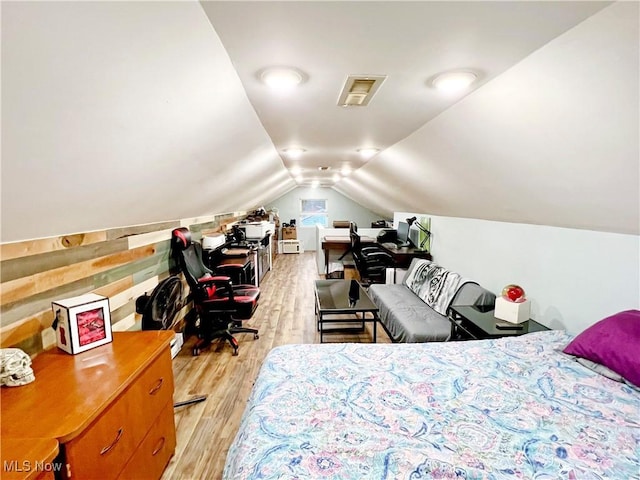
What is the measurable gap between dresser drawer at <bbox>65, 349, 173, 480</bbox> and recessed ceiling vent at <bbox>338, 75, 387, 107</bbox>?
5.71 feet

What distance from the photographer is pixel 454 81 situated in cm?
152

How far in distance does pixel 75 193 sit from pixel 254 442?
1319 mm

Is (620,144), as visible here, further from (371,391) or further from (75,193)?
(75,193)

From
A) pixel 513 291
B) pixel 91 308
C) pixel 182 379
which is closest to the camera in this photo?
pixel 91 308

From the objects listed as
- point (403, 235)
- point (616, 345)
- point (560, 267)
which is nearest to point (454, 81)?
point (616, 345)

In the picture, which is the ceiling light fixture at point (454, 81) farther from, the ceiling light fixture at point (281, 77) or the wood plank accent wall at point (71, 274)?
the wood plank accent wall at point (71, 274)

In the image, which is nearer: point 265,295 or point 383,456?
point 383,456

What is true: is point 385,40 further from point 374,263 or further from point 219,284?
point 374,263

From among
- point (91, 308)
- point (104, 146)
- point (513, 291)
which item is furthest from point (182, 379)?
point (513, 291)

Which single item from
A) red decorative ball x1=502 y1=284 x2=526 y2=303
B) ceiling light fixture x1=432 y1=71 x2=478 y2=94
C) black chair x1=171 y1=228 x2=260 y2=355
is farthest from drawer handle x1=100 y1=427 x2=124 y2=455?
red decorative ball x1=502 y1=284 x2=526 y2=303

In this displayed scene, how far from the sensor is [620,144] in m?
1.27

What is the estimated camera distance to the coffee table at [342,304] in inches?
120

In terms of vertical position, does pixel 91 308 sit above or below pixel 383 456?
above

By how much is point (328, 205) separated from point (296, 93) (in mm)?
8013
